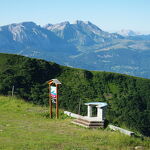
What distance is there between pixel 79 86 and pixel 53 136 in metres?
91.8

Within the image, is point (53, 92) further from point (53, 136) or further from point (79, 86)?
point (79, 86)

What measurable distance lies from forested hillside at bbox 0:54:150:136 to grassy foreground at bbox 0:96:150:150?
50.9 m


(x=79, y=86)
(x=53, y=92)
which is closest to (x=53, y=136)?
(x=53, y=92)

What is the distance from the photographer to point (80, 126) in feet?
72.6

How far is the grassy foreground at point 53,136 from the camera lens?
1631 cm

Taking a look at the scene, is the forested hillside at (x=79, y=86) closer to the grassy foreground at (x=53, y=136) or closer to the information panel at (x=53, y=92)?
the information panel at (x=53, y=92)

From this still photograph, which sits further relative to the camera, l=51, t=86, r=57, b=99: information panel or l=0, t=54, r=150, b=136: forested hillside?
l=0, t=54, r=150, b=136: forested hillside

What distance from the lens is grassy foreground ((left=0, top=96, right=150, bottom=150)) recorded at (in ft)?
53.5

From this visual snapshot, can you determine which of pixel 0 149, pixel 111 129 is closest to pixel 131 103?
pixel 111 129

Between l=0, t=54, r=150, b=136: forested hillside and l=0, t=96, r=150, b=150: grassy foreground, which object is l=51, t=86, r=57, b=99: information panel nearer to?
l=0, t=96, r=150, b=150: grassy foreground

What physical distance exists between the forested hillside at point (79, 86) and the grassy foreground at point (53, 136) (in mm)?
50879

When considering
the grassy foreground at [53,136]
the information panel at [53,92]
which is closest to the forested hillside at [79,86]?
the information panel at [53,92]

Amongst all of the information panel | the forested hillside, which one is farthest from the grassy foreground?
the forested hillside

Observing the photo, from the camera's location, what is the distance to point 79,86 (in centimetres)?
11019
